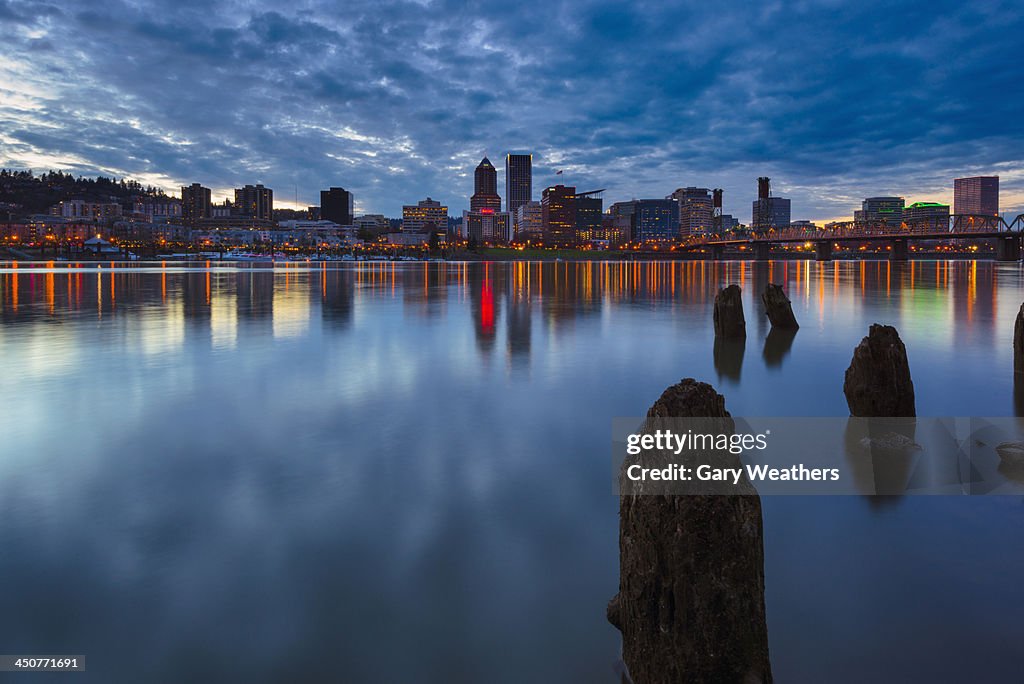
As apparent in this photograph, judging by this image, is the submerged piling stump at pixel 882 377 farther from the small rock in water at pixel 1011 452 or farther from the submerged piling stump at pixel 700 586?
the submerged piling stump at pixel 700 586

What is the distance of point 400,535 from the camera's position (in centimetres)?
658

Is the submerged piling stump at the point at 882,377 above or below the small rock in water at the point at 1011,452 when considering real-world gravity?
above

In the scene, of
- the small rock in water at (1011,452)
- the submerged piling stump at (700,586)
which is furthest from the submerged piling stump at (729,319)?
the submerged piling stump at (700,586)

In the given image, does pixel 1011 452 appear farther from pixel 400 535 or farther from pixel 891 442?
pixel 400 535

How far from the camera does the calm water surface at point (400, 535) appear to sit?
15.7 feet

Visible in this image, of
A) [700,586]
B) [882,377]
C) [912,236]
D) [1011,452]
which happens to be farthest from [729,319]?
[912,236]

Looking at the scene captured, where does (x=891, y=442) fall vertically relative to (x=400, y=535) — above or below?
above

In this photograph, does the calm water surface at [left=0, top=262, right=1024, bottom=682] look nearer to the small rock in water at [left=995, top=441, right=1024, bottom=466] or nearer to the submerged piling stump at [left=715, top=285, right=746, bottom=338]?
the small rock in water at [left=995, top=441, right=1024, bottom=466]

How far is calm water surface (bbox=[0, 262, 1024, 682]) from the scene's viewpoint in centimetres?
479

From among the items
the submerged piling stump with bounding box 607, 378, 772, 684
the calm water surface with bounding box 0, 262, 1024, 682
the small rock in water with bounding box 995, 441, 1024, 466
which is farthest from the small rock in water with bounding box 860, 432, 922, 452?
the submerged piling stump with bounding box 607, 378, 772, 684

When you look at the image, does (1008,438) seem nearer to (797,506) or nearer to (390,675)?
(797,506)

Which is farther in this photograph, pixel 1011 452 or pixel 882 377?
pixel 882 377

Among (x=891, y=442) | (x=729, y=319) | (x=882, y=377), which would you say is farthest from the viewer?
(x=729, y=319)

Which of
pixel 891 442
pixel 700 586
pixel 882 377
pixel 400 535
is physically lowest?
pixel 400 535
